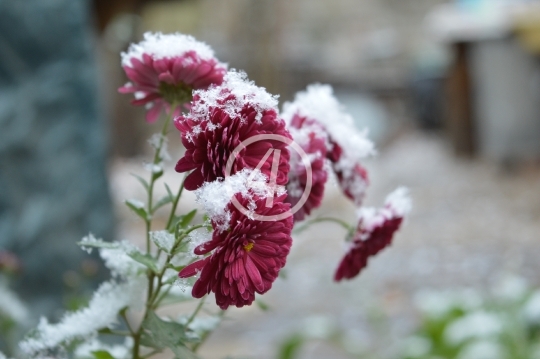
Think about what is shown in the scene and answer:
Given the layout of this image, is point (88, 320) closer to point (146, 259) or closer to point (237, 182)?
point (146, 259)

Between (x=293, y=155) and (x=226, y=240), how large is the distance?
16 cm

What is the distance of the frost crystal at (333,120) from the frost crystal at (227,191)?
0.19 m

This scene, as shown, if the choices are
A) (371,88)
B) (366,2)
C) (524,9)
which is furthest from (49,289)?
(366,2)

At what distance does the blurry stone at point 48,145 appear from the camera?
2.02 m

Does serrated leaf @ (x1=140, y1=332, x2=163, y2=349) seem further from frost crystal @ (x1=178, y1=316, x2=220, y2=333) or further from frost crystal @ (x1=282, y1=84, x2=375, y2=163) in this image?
frost crystal @ (x1=282, y1=84, x2=375, y2=163)

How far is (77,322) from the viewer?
1.67 ft

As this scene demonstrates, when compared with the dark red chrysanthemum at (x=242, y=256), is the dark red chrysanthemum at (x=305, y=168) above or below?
above

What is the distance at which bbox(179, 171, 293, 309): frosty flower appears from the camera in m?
0.39

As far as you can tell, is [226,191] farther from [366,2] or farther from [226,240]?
[366,2]

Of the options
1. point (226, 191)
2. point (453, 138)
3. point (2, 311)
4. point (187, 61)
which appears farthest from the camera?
point (453, 138)

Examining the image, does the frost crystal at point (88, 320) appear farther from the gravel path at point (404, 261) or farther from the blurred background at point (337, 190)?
the gravel path at point (404, 261)

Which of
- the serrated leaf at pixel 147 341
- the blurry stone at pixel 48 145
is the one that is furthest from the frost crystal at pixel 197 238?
the blurry stone at pixel 48 145

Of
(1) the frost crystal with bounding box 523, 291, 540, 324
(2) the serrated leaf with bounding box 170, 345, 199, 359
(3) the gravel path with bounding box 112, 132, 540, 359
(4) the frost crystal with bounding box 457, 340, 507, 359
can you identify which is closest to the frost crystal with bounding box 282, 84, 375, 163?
(2) the serrated leaf with bounding box 170, 345, 199, 359

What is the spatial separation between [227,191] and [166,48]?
168 millimetres
